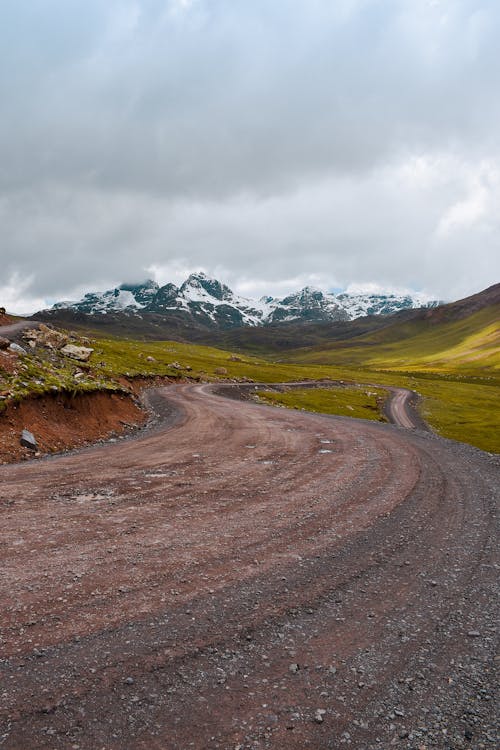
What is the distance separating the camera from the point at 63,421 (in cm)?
2394

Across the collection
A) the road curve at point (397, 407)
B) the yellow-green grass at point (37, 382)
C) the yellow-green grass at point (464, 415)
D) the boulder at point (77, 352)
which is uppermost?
the boulder at point (77, 352)

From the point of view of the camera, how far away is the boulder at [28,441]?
19.2 metres

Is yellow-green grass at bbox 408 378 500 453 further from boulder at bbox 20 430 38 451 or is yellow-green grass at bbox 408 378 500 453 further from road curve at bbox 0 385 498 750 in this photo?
boulder at bbox 20 430 38 451

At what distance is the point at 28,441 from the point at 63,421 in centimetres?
472

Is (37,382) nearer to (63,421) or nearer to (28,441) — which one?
(63,421)

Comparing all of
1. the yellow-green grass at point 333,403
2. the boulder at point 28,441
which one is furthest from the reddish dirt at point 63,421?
the yellow-green grass at point 333,403

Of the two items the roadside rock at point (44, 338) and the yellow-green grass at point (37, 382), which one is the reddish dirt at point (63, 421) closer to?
the yellow-green grass at point (37, 382)

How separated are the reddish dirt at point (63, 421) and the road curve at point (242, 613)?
5.24 meters

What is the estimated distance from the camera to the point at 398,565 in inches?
376

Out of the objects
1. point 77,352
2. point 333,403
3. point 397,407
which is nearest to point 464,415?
point 397,407

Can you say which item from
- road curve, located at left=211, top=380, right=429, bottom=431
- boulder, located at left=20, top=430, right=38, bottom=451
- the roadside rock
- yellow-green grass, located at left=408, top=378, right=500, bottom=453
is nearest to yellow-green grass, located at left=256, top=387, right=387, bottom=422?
road curve, located at left=211, top=380, right=429, bottom=431

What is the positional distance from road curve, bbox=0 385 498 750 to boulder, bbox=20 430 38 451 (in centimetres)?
458

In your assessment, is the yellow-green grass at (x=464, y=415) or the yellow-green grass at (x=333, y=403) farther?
the yellow-green grass at (x=333, y=403)

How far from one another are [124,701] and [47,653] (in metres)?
1.55
